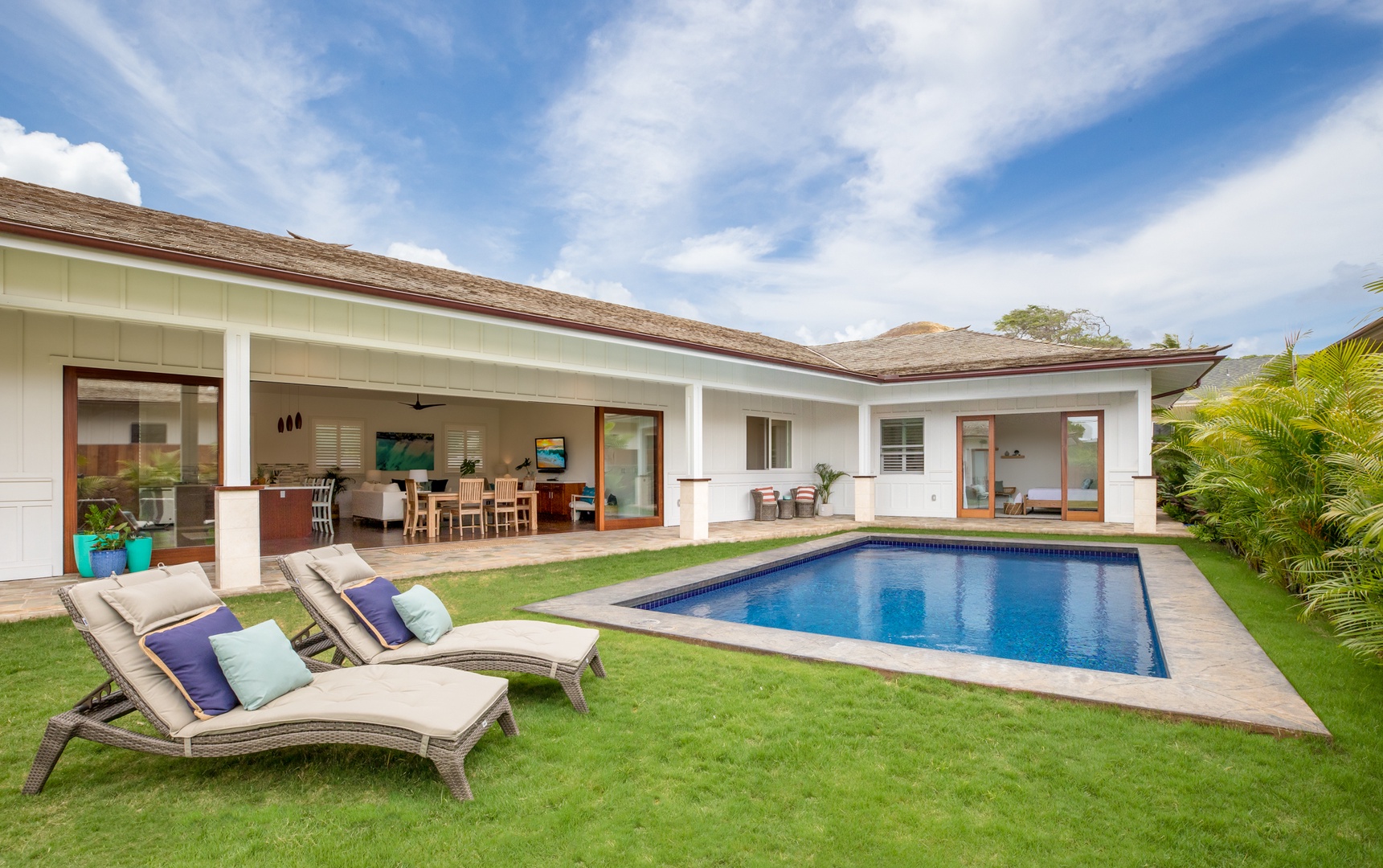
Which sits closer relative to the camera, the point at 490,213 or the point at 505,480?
the point at 505,480

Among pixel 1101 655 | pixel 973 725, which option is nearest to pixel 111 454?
pixel 973 725

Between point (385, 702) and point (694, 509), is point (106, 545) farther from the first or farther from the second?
point (694, 509)

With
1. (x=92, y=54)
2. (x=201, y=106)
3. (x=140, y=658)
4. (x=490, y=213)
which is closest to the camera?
(x=140, y=658)

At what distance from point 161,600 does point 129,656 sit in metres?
0.26

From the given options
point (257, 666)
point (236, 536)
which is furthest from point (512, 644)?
point (236, 536)

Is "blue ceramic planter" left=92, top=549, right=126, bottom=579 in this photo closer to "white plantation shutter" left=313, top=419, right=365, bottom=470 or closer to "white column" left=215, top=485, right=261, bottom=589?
"white column" left=215, top=485, right=261, bottom=589

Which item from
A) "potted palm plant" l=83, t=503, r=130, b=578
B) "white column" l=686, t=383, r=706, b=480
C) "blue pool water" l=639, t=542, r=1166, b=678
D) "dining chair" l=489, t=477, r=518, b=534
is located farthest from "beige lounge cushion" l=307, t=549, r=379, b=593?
"dining chair" l=489, t=477, r=518, b=534

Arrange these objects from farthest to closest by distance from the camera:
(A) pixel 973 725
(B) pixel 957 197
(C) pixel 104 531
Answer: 1. (B) pixel 957 197
2. (C) pixel 104 531
3. (A) pixel 973 725

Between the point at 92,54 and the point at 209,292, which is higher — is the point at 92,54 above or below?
above

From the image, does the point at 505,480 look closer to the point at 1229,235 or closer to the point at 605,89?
the point at 605,89

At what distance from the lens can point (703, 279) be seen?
44.5 meters

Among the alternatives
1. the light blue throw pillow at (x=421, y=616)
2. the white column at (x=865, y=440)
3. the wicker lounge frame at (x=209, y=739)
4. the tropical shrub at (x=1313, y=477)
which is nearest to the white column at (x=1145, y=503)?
A: the tropical shrub at (x=1313, y=477)

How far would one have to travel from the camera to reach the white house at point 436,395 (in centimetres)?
666

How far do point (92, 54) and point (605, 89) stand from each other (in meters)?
13.0
